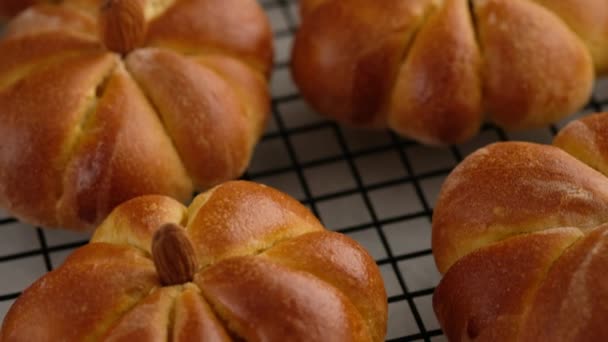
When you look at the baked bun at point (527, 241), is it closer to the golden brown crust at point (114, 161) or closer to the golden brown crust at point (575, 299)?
the golden brown crust at point (575, 299)

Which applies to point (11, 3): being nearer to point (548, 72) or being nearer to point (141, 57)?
point (141, 57)

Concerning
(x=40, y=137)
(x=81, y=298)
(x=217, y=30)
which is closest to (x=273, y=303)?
(x=81, y=298)

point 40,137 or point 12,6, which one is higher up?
point 12,6

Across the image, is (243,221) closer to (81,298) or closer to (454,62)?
(81,298)

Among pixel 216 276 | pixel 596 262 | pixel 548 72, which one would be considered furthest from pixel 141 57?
pixel 596 262

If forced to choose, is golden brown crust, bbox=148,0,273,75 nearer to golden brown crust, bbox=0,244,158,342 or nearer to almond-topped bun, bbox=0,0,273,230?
almond-topped bun, bbox=0,0,273,230

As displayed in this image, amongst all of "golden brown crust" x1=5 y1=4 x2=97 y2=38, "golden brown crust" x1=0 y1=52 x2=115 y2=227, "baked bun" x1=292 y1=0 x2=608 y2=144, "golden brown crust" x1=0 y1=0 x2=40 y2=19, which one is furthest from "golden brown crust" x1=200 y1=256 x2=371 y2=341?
"golden brown crust" x1=0 y1=0 x2=40 y2=19
